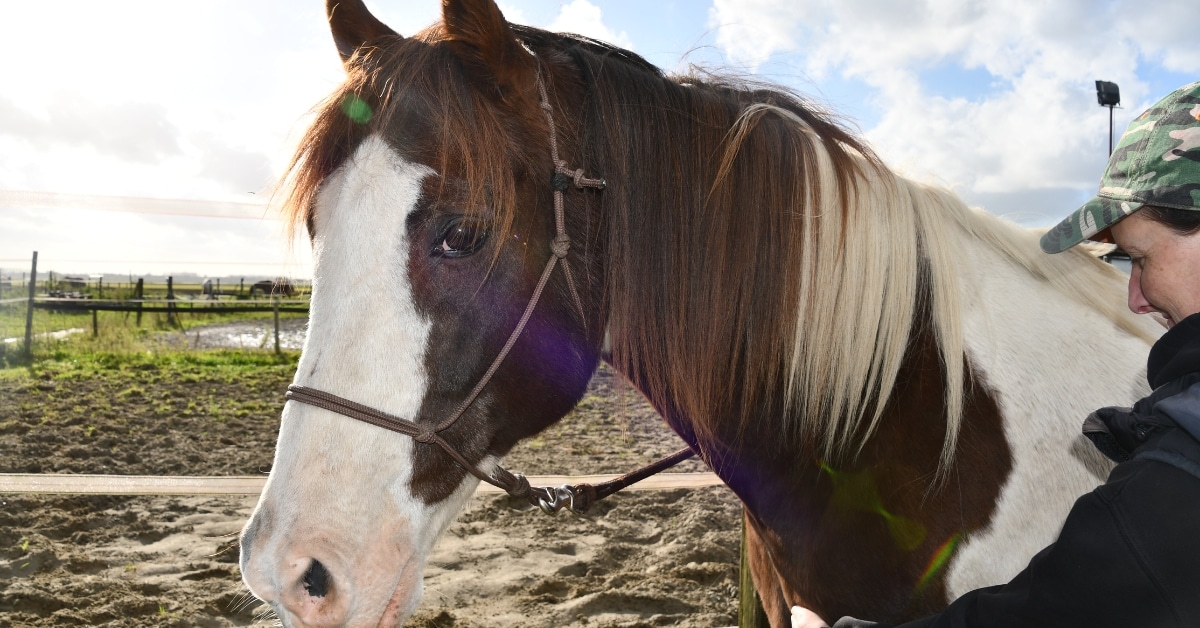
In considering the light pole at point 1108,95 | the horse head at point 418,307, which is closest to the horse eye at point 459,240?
the horse head at point 418,307

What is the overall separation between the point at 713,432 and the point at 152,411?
300 inches

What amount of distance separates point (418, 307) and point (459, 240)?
0.16 meters

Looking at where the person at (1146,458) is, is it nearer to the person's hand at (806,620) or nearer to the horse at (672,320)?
the person's hand at (806,620)

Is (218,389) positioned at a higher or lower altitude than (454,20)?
lower

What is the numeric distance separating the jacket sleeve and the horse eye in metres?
1.05

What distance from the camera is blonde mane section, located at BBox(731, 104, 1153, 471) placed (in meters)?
1.46

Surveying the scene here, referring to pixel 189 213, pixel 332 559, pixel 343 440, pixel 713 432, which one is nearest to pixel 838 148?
pixel 713 432

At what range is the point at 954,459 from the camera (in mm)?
1405

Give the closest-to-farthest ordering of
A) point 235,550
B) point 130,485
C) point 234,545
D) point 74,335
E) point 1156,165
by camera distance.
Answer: point 1156,165 → point 130,485 → point 234,545 → point 235,550 → point 74,335

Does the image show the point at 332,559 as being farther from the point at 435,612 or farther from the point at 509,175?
the point at 435,612

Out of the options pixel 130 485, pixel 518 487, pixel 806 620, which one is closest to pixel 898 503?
pixel 806 620

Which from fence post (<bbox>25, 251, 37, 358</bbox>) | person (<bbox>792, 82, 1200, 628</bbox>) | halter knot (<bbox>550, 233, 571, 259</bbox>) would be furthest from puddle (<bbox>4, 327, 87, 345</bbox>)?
person (<bbox>792, 82, 1200, 628</bbox>)

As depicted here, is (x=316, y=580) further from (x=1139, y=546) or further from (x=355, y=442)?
(x=1139, y=546)

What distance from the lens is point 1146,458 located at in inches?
34.9
